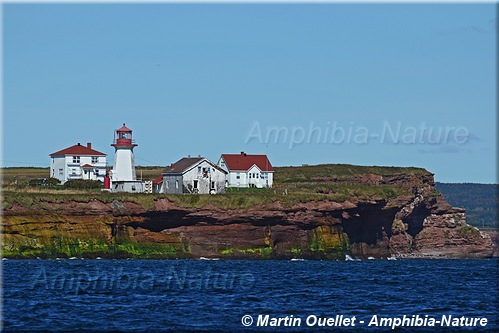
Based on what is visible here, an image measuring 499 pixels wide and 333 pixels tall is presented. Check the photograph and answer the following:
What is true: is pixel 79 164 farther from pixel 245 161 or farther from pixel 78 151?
pixel 245 161

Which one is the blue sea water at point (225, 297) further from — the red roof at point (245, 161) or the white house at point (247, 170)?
the red roof at point (245, 161)

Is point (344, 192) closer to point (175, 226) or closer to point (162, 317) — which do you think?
point (175, 226)

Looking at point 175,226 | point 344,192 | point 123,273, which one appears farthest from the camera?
point 344,192

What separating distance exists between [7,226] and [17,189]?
11018 millimetres

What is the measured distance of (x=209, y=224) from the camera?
95500mm

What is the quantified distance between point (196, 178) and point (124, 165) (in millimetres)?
8235

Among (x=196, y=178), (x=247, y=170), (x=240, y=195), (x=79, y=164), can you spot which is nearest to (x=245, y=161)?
(x=247, y=170)

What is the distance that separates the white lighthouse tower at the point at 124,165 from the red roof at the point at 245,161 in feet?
58.5

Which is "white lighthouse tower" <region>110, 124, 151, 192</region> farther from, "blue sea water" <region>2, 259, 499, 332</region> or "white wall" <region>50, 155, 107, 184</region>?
"blue sea water" <region>2, 259, 499, 332</region>

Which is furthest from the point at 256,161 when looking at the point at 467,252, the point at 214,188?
the point at 467,252

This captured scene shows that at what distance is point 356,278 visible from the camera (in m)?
70.6

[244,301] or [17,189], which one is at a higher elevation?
[17,189]

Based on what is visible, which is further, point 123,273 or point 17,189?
point 17,189

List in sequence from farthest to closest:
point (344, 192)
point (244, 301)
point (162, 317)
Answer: point (344, 192), point (244, 301), point (162, 317)
